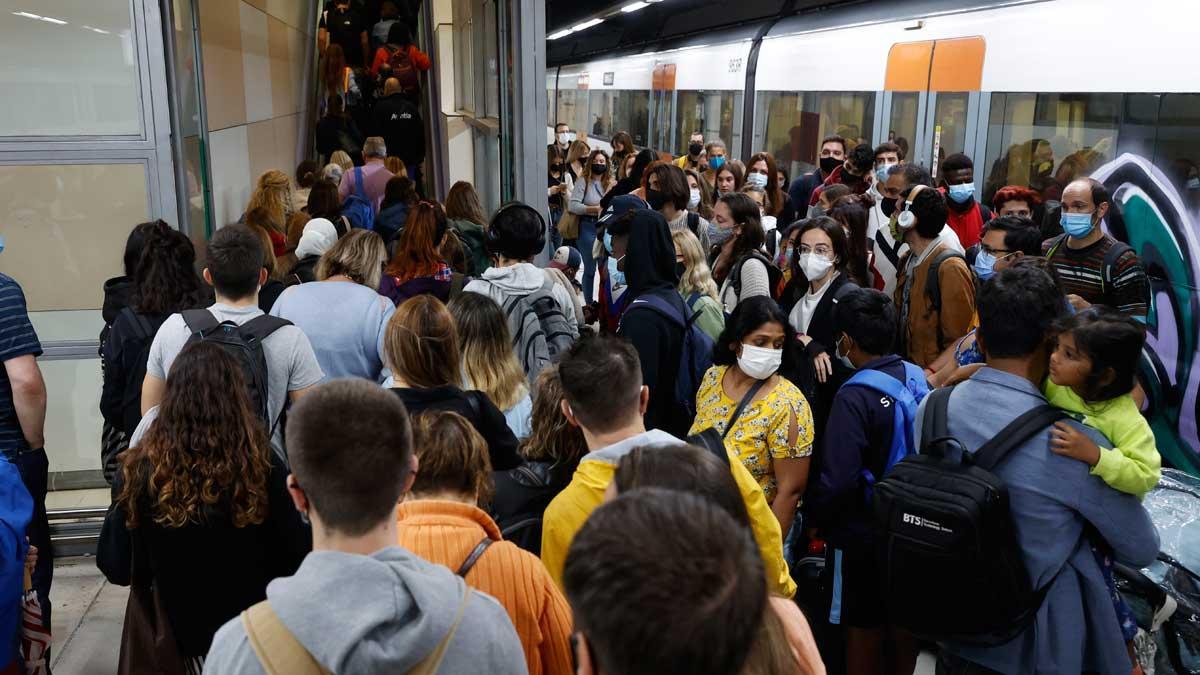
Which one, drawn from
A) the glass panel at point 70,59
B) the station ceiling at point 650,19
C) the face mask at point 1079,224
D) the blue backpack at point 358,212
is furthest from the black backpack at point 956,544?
the station ceiling at point 650,19

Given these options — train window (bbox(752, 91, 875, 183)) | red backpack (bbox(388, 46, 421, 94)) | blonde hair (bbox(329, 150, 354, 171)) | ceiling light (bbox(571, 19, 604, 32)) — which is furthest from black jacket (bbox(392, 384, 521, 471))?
ceiling light (bbox(571, 19, 604, 32))

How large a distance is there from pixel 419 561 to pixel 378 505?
0.41ft

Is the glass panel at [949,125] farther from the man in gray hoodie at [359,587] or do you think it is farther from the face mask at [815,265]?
the man in gray hoodie at [359,587]

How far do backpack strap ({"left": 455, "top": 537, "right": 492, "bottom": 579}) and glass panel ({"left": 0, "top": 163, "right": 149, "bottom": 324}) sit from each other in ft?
12.0

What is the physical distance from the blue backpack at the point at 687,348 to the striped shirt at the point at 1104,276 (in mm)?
1636

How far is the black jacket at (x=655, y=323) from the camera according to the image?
439 centimetres

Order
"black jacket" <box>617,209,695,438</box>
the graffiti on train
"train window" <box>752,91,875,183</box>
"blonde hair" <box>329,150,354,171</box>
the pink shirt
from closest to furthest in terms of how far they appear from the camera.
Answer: "black jacket" <box>617,209,695,438</box>, the graffiti on train, the pink shirt, "blonde hair" <box>329,150,354,171</box>, "train window" <box>752,91,875,183</box>

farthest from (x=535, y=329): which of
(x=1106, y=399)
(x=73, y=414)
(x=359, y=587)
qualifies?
(x=359, y=587)

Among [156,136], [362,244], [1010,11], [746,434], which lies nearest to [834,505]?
[746,434]

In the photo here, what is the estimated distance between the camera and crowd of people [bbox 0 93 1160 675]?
1476 mm

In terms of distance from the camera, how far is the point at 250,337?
10.7ft

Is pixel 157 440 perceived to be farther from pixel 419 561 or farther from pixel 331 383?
pixel 419 561

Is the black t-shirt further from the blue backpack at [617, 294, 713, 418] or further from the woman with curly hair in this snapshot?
the woman with curly hair

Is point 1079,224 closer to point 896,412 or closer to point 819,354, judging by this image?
point 819,354
